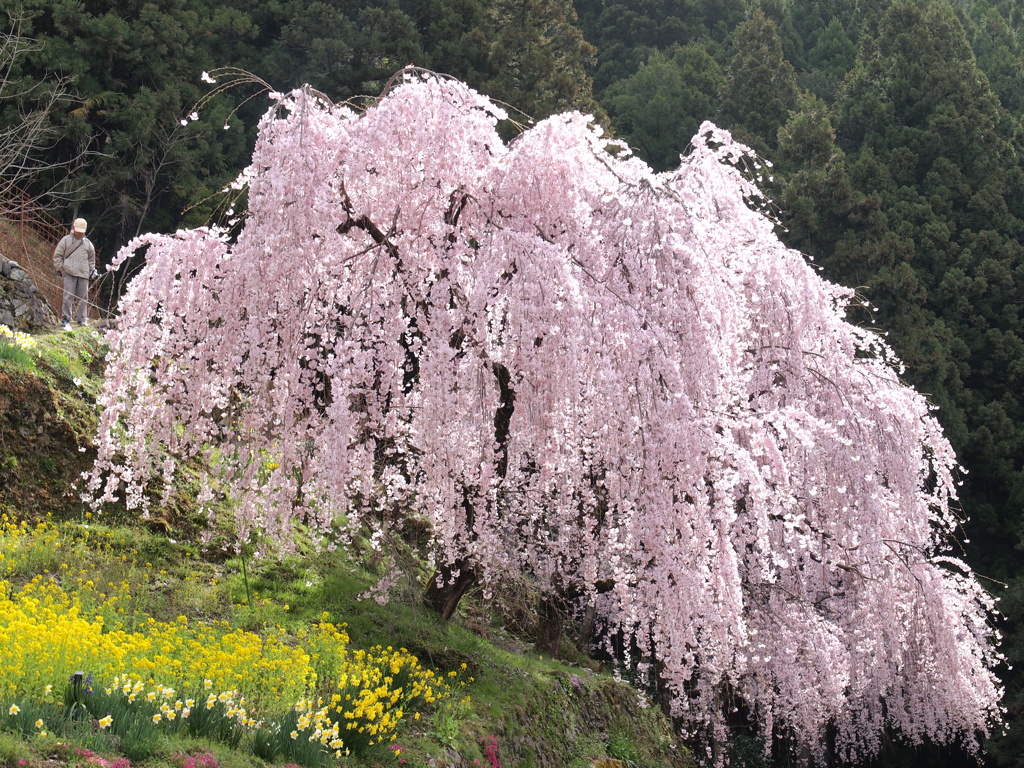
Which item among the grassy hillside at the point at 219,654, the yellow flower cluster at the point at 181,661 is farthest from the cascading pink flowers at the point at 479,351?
the yellow flower cluster at the point at 181,661

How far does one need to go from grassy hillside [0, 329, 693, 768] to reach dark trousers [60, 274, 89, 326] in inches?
63.1

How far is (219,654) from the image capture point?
5.61 meters

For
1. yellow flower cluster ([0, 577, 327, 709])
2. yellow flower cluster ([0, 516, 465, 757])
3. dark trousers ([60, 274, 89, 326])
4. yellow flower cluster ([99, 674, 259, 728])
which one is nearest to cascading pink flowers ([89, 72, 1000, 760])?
yellow flower cluster ([0, 516, 465, 757])

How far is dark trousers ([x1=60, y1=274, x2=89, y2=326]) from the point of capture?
11094 millimetres

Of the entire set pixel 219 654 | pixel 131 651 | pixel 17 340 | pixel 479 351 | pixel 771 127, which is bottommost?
pixel 131 651

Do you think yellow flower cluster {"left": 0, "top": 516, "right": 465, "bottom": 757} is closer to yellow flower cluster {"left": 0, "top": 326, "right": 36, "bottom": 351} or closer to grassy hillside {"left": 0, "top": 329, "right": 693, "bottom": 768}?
grassy hillside {"left": 0, "top": 329, "right": 693, "bottom": 768}

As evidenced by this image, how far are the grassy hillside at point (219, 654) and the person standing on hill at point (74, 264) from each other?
160 cm

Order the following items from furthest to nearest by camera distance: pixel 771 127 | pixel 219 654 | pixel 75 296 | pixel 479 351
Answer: pixel 771 127 < pixel 75 296 < pixel 479 351 < pixel 219 654

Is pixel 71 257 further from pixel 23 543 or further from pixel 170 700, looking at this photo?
pixel 170 700

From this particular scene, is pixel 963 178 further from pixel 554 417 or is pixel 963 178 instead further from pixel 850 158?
pixel 554 417

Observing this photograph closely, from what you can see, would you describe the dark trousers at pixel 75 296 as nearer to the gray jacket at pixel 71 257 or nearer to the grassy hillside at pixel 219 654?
the gray jacket at pixel 71 257

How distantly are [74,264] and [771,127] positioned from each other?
68.8 ft

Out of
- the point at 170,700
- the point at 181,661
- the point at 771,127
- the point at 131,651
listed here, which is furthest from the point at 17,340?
the point at 771,127

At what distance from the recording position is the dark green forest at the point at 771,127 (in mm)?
19469
